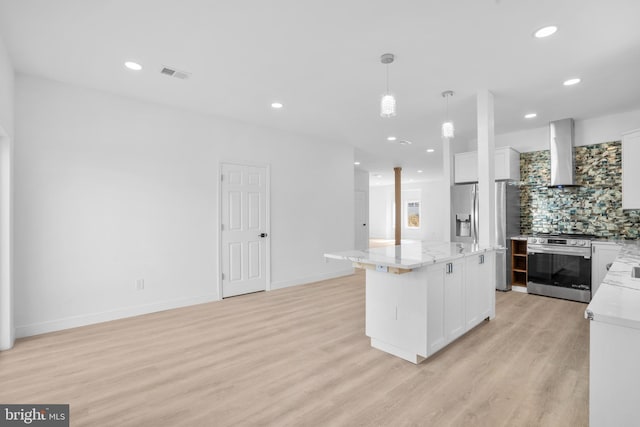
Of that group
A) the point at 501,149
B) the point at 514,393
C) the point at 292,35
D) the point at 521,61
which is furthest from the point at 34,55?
the point at 501,149

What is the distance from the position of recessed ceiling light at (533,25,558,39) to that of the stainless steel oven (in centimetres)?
319

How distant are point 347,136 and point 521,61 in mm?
3293

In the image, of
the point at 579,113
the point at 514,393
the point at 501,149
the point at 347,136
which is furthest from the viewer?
the point at 347,136

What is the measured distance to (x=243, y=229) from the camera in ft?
16.4

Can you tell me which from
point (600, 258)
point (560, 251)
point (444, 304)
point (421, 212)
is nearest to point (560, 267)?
point (560, 251)

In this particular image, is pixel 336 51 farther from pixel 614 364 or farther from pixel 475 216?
pixel 475 216

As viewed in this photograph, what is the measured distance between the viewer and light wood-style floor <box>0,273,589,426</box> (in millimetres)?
2002

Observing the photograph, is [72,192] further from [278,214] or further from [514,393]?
[514,393]

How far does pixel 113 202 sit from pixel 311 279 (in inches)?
137

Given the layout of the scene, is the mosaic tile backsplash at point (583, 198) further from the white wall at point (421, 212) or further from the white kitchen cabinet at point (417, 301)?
the white wall at point (421, 212)

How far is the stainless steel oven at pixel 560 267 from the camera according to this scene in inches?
173

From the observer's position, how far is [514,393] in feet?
7.30

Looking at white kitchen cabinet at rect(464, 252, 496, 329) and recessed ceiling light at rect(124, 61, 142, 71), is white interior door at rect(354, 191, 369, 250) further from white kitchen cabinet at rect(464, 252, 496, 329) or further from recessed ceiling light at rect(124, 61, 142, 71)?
recessed ceiling light at rect(124, 61, 142, 71)

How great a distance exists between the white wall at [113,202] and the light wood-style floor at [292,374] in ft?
1.35
